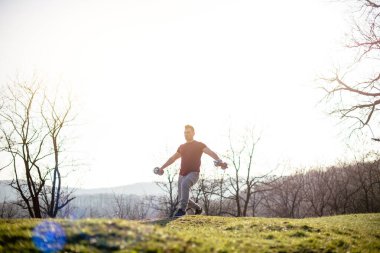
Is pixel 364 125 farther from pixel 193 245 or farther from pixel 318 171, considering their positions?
pixel 318 171

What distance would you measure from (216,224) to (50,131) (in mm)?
23005

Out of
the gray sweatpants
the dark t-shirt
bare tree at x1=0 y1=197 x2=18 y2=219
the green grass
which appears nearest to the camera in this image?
the green grass

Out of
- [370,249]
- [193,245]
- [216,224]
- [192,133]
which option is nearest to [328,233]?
[370,249]

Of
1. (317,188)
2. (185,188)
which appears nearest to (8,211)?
(317,188)

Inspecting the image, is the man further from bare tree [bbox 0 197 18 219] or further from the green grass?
bare tree [bbox 0 197 18 219]

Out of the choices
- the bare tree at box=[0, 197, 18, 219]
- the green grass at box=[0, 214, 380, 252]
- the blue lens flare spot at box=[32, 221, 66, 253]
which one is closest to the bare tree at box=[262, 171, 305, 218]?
the green grass at box=[0, 214, 380, 252]

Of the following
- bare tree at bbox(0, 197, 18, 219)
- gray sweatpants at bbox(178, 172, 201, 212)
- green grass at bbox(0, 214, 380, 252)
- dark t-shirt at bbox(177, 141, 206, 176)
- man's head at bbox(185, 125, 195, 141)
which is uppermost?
man's head at bbox(185, 125, 195, 141)

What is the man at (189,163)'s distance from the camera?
10.4 m

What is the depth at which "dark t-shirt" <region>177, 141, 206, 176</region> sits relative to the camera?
35.2 feet

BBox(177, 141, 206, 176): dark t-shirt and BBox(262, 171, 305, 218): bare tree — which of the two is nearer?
BBox(177, 141, 206, 176): dark t-shirt

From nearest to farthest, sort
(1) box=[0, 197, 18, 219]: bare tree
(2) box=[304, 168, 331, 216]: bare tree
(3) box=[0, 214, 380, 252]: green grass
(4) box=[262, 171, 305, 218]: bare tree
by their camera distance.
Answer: (3) box=[0, 214, 380, 252]: green grass → (1) box=[0, 197, 18, 219]: bare tree → (4) box=[262, 171, 305, 218]: bare tree → (2) box=[304, 168, 331, 216]: bare tree

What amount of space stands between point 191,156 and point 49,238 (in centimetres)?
661

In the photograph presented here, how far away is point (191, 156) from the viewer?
35.3 feet

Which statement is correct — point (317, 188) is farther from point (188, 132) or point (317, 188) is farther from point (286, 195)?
point (188, 132)
